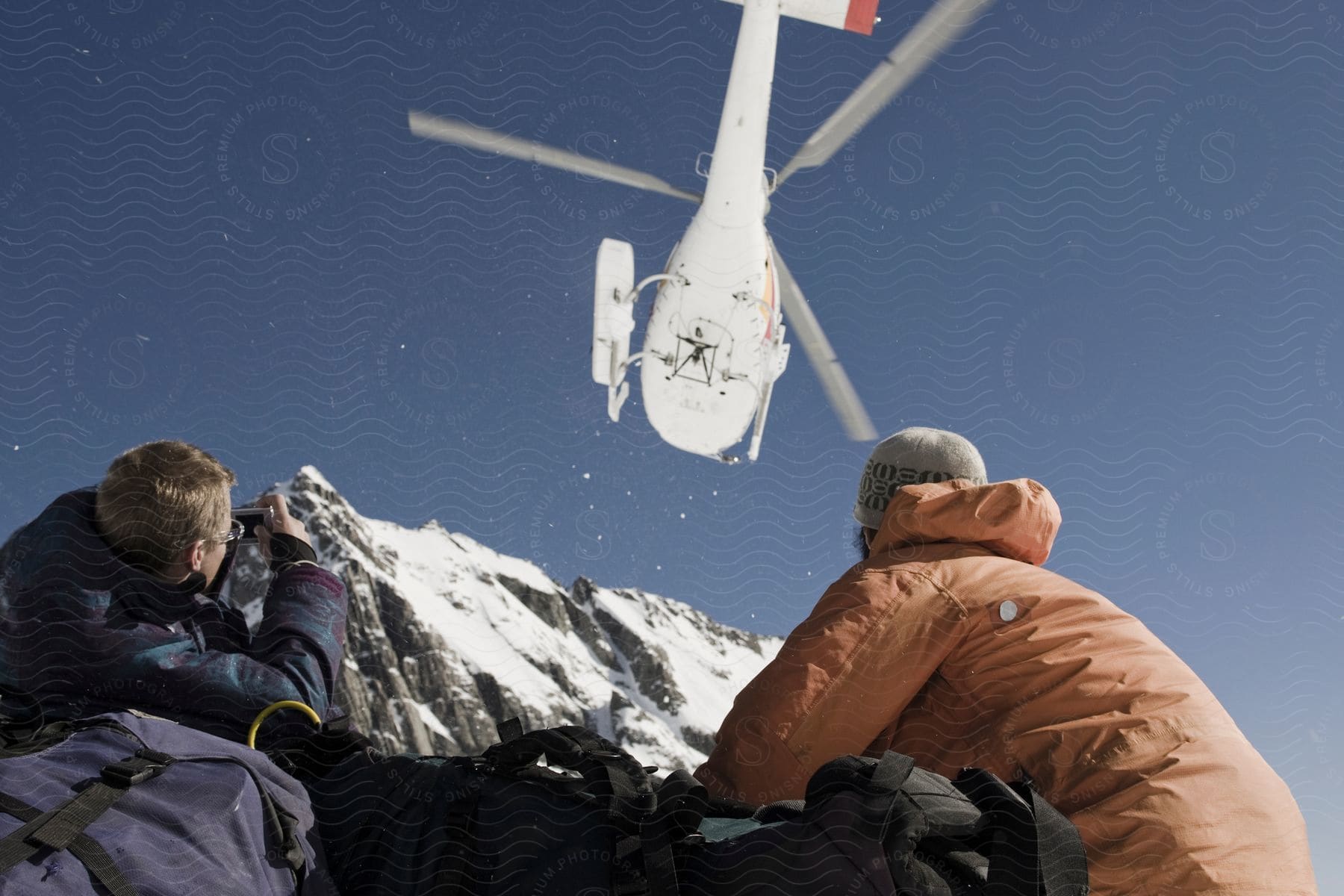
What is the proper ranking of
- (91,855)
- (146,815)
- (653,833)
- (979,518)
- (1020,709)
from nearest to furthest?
(91,855) → (146,815) → (653,833) → (1020,709) → (979,518)

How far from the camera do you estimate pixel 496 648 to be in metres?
132

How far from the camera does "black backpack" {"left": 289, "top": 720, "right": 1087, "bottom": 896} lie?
177cm

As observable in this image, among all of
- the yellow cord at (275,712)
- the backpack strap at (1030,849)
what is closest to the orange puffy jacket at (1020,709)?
the backpack strap at (1030,849)

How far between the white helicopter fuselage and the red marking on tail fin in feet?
11.3

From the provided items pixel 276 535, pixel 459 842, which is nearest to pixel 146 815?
pixel 459 842

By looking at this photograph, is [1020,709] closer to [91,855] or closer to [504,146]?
[91,855]

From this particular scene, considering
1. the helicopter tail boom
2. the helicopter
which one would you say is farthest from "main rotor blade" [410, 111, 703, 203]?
the helicopter tail boom

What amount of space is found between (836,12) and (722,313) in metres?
5.20

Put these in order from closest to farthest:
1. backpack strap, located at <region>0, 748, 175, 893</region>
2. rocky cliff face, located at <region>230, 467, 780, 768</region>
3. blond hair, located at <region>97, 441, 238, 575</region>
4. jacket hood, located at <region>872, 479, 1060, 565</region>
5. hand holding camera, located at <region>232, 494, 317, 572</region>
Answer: backpack strap, located at <region>0, 748, 175, 893</region>, blond hair, located at <region>97, 441, 238, 575</region>, jacket hood, located at <region>872, 479, 1060, 565</region>, hand holding camera, located at <region>232, 494, 317, 572</region>, rocky cliff face, located at <region>230, 467, 780, 768</region>

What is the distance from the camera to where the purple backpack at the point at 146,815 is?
5.31ft

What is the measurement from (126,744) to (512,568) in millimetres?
155976

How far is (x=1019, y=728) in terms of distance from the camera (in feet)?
8.18

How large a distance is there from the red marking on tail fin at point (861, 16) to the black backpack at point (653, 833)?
15152 mm

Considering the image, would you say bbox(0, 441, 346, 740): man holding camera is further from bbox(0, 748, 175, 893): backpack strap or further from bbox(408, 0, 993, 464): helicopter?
bbox(408, 0, 993, 464): helicopter
